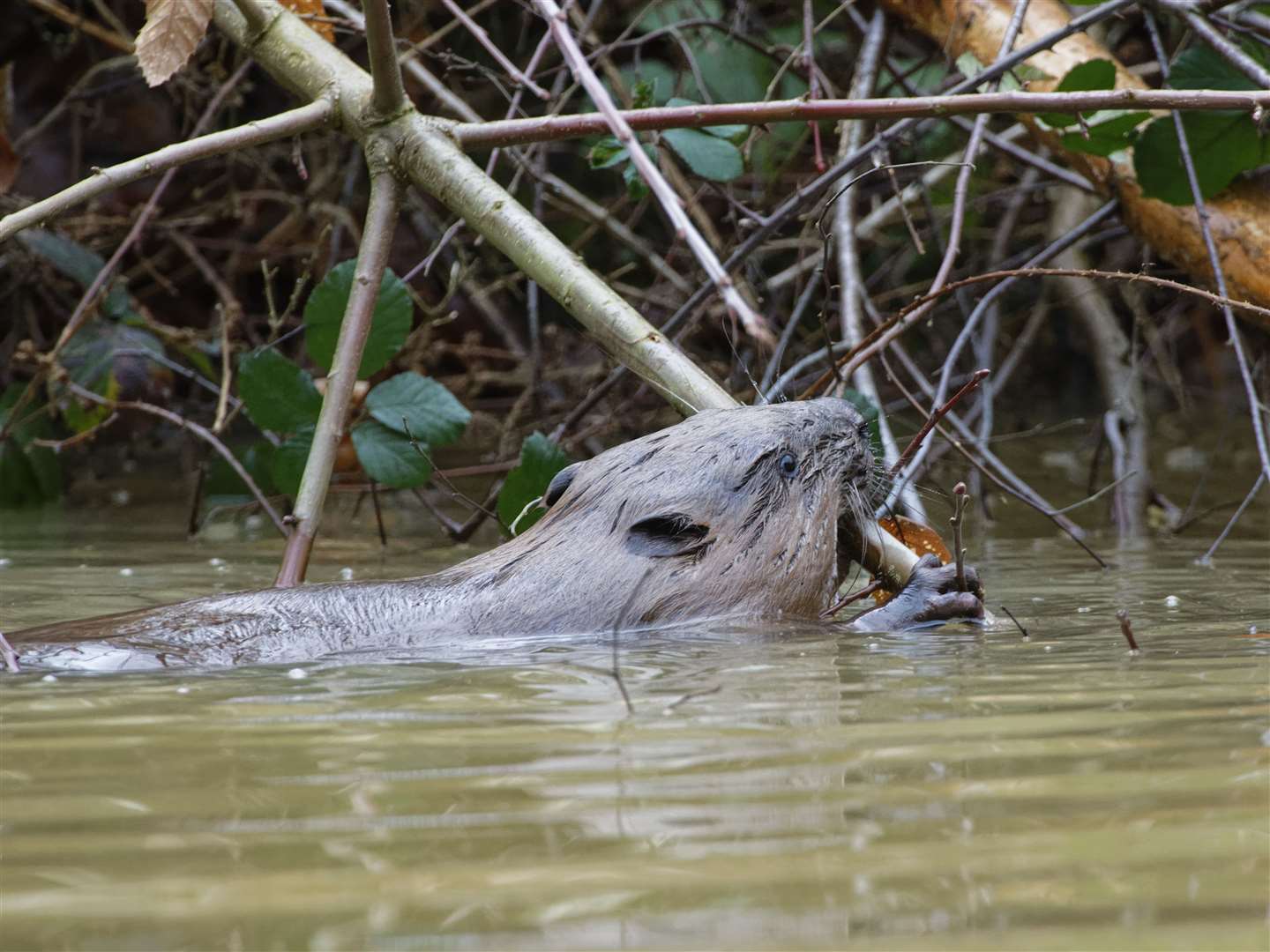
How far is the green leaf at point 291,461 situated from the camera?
13.9ft

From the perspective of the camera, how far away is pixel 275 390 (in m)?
4.28

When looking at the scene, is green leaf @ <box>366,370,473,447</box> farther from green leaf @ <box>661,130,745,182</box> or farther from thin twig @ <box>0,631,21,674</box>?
thin twig @ <box>0,631,21,674</box>

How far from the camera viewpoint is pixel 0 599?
159 inches

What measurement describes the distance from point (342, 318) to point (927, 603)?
1.66 meters

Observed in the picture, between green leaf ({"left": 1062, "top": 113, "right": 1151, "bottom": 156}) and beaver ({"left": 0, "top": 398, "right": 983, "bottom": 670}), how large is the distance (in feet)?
3.58

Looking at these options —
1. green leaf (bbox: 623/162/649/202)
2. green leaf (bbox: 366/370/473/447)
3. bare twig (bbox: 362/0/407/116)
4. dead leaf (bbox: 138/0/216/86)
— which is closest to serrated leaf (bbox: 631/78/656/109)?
green leaf (bbox: 623/162/649/202)

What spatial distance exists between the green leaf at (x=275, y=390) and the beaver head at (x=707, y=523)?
0.93 metres

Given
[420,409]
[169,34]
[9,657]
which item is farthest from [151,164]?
[420,409]

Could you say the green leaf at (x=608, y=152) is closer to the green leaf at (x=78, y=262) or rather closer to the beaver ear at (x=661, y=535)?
the beaver ear at (x=661, y=535)

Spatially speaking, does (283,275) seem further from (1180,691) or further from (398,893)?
(398,893)

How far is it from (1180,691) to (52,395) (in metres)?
4.52

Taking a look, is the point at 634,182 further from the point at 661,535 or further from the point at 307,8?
the point at 661,535

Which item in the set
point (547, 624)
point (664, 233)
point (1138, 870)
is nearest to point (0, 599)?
point (547, 624)

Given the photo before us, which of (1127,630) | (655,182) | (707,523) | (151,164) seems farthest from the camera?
(707,523)
